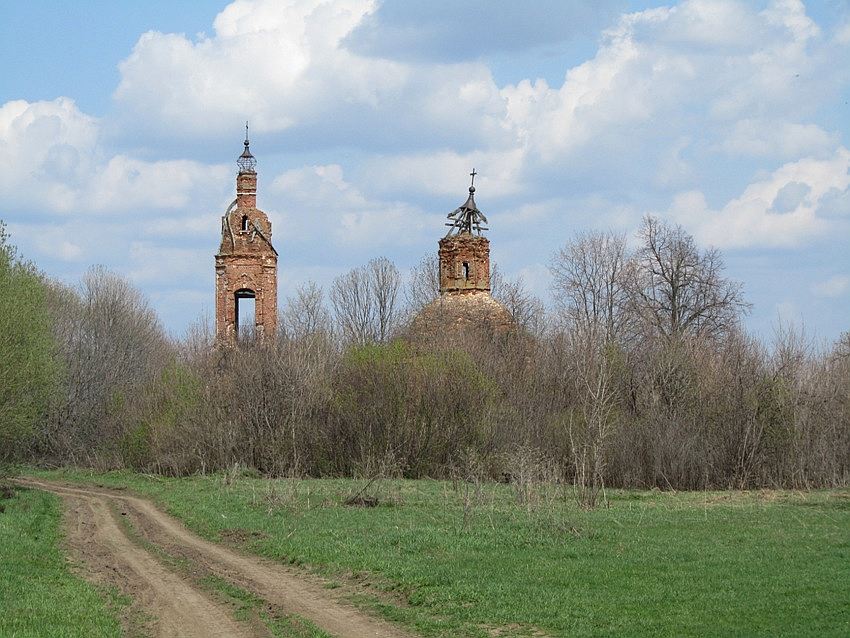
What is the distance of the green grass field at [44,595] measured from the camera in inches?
493

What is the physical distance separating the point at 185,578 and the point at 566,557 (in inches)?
227

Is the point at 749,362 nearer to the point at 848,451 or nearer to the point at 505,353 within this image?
the point at 848,451

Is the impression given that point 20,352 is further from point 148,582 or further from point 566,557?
point 566,557

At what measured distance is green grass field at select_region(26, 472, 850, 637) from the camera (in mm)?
12578

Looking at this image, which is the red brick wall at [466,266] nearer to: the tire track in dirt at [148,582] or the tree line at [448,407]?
the tree line at [448,407]

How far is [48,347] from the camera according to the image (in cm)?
3419

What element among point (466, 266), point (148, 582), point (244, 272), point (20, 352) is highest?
point (244, 272)

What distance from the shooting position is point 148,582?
1605 cm

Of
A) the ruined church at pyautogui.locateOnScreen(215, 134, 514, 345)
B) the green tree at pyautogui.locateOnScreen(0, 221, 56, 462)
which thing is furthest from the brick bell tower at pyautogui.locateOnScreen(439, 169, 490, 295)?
the green tree at pyautogui.locateOnScreen(0, 221, 56, 462)

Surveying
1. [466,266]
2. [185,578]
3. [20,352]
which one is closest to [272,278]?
[466,266]

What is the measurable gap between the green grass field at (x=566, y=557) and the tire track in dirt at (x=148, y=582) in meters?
1.87

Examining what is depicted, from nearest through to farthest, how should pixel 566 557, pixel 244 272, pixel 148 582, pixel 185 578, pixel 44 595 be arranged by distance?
pixel 44 595, pixel 148 582, pixel 185 578, pixel 566 557, pixel 244 272

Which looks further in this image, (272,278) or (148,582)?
(272,278)

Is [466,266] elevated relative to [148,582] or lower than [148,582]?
elevated
